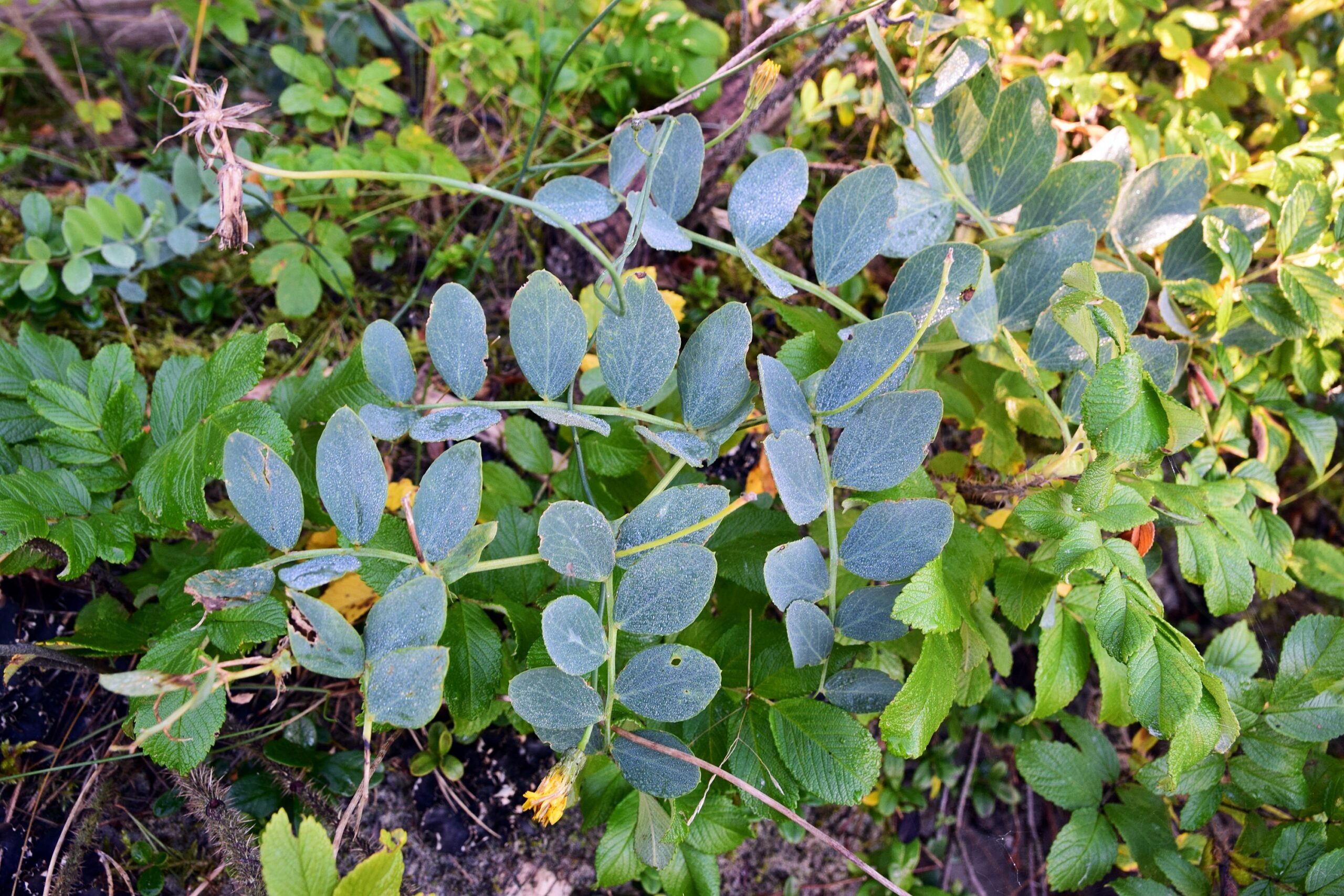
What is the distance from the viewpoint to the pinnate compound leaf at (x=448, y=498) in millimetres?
840

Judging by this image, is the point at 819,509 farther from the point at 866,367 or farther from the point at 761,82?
the point at 761,82

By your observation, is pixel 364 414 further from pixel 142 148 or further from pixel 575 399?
pixel 142 148

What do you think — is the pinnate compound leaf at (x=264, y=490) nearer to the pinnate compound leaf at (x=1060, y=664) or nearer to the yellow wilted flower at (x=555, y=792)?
the yellow wilted flower at (x=555, y=792)

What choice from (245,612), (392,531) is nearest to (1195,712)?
(392,531)

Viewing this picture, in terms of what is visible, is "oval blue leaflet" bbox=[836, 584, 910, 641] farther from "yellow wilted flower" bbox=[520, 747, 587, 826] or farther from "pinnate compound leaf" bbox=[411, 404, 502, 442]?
"pinnate compound leaf" bbox=[411, 404, 502, 442]

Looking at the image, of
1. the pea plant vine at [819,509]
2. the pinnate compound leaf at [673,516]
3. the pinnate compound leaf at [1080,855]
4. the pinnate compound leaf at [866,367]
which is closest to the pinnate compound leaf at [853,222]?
the pea plant vine at [819,509]

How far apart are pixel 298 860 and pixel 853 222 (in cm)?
95

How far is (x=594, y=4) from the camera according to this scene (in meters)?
1.83

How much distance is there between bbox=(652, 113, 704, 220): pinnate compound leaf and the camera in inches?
39.7

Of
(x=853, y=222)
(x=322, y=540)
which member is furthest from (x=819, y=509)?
(x=322, y=540)

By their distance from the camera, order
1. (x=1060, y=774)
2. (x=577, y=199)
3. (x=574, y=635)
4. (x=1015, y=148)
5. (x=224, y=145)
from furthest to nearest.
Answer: (x=1060, y=774) → (x=1015, y=148) → (x=577, y=199) → (x=574, y=635) → (x=224, y=145)

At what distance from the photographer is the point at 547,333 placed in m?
0.89

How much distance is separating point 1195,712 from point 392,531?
0.93m

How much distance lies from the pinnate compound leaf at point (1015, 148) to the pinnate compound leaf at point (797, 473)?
0.56m
